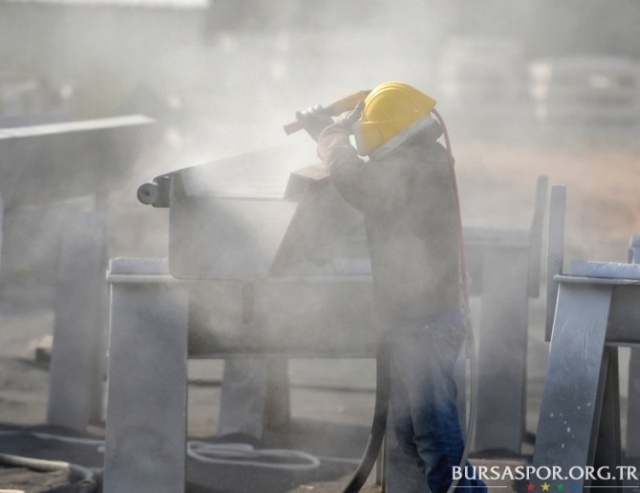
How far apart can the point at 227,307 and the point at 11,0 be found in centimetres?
2158

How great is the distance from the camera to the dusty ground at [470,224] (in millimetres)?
5738

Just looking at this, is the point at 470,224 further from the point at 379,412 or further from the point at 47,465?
the point at 379,412

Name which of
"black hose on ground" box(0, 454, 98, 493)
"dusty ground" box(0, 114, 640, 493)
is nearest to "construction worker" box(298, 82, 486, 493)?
"dusty ground" box(0, 114, 640, 493)

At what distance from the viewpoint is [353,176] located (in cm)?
329

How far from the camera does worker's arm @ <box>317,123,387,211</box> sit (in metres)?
3.28

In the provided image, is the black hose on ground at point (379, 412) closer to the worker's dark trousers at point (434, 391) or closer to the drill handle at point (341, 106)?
the worker's dark trousers at point (434, 391)

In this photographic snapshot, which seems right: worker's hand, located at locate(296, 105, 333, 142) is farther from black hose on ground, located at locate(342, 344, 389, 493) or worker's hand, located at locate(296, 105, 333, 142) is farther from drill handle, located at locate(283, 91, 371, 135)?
black hose on ground, located at locate(342, 344, 389, 493)

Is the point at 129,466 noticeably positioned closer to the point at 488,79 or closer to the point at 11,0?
the point at 488,79

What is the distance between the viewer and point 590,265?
3.46 m

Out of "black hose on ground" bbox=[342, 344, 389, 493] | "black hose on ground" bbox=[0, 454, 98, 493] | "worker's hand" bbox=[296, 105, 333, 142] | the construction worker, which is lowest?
"black hose on ground" bbox=[0, 454, 98, 493]

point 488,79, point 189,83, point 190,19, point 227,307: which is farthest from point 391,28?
point 227,307

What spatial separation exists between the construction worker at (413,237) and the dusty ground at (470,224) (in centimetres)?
113

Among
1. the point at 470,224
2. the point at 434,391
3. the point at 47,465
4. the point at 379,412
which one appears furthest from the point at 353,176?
the point at 470,224

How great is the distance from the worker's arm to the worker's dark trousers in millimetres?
424
